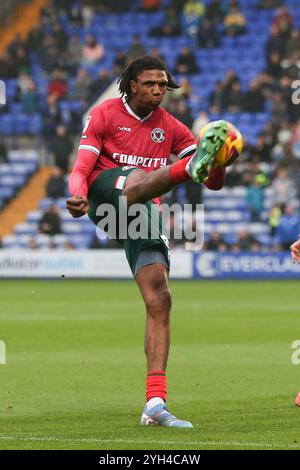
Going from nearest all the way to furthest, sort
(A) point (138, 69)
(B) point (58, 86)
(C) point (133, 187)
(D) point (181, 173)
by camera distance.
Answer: (D) point (181, 173) → (C) point (133, 187) → (A) point (138, 69) → (B) point (58, 86)

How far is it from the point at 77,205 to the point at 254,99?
22.0 meters

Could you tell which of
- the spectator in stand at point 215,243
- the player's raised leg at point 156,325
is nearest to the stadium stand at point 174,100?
the spectator in stand at point 215,243

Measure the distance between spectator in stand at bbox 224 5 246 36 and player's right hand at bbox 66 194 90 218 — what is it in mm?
24673

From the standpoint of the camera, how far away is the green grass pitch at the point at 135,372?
7.36 metres

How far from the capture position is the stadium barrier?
26125 millimetres

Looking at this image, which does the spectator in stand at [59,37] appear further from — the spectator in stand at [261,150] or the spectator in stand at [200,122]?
Result: the spectator in stand at [261,150]

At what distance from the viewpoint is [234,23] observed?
1249 inches

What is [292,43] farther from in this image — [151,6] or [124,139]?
[124,139]

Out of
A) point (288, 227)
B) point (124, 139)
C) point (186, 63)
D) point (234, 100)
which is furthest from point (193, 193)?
point (124, 139)

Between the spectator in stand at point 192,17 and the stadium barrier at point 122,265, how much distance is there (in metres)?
8.60

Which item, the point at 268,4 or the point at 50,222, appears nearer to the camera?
the point at 50,222

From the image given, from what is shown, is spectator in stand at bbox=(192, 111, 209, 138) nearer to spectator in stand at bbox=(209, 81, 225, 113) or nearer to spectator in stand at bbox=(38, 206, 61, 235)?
spectator in stand at bbox=(209, 81, 225, 113)

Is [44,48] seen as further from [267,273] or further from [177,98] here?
[267,273]

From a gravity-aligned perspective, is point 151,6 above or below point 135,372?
above
